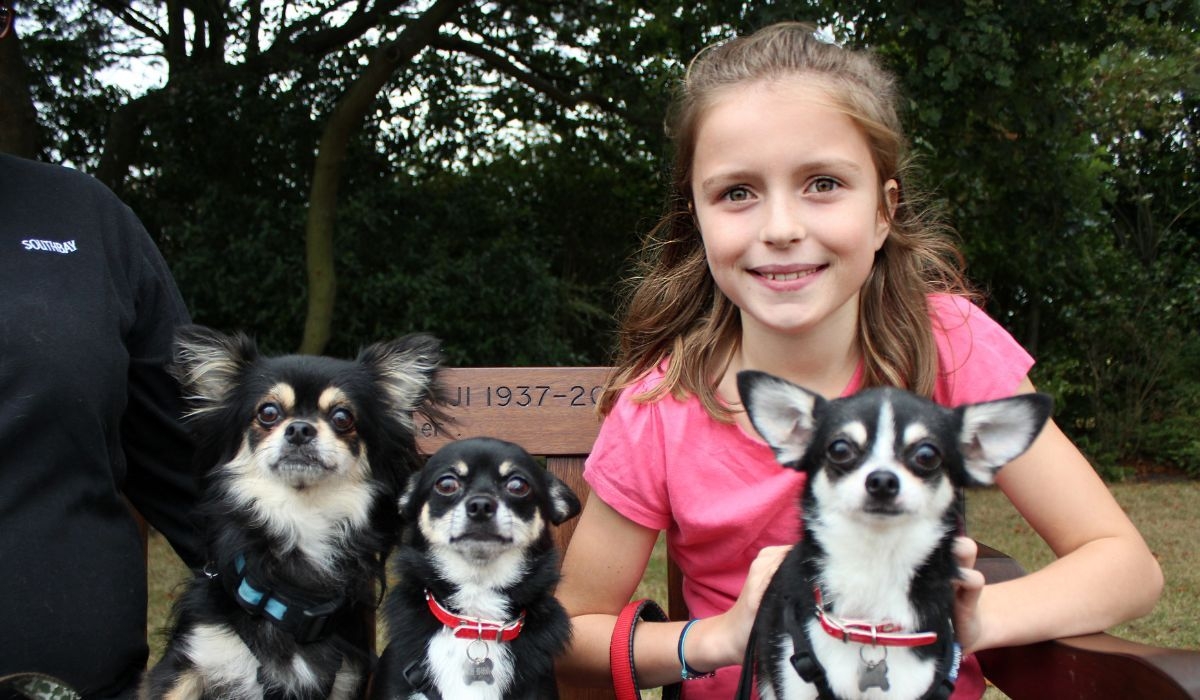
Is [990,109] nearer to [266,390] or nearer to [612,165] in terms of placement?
[612,165]

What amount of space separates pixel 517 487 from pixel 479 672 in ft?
1.24

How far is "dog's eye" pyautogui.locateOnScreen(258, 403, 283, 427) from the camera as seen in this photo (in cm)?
229

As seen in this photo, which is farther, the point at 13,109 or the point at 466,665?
the point at 13,109

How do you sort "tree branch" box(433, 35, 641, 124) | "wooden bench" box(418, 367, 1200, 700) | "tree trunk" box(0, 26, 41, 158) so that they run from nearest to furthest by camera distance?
"wooden bench" box(418, 367, 1200, 700) → "tree trunk" box(0, 26, 41, 158) → "tree branch" box(433, 35, 641, 124)

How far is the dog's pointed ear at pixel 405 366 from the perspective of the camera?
2539 mm

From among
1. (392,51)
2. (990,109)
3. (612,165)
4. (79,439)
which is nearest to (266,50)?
(392,51)

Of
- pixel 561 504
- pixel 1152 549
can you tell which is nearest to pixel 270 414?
pixel 561 504

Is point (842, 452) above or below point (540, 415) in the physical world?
above

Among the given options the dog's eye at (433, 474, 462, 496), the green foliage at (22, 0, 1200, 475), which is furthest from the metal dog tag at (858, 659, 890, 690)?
the green foliage at (22, 0, 1200, 475)

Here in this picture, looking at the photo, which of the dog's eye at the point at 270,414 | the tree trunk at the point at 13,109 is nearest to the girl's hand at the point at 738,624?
the dog's eye at the point at 270,414

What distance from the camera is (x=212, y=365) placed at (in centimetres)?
240

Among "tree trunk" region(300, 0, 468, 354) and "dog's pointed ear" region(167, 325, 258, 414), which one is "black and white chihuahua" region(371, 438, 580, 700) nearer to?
"dog's pointed ear" region(167, 325, 258, 414)

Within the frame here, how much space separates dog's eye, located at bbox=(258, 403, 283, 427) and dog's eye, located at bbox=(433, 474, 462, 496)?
0.41 meters

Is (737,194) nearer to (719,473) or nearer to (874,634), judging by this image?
(719,473)
